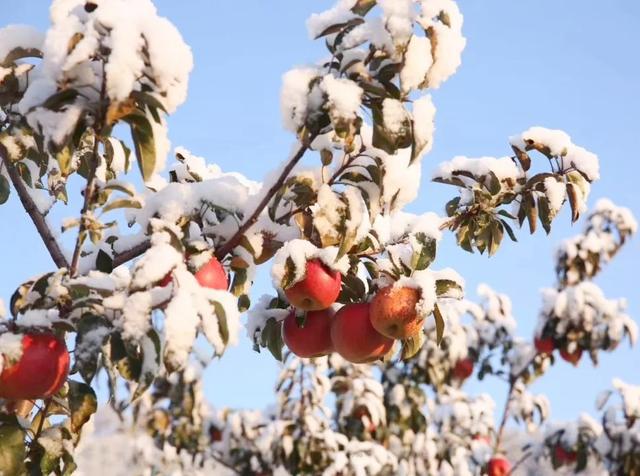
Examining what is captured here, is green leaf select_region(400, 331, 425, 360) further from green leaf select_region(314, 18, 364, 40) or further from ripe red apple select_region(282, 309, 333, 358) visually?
green leaf select_region(314, 18, 364, 40)

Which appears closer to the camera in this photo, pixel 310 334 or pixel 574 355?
pixel 310 334

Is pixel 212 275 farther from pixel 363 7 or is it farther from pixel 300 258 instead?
pixel 363 7

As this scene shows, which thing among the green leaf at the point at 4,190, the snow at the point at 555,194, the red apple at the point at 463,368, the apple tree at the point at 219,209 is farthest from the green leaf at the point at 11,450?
the red apple at the point at 463,368

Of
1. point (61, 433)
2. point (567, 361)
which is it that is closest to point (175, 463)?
point (567, 361)

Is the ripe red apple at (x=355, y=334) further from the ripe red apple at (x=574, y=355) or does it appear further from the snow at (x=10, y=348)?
the ripe red apple at (x=574, y=355)

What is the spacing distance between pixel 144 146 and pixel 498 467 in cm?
534

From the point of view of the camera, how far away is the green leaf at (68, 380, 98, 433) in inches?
75.2

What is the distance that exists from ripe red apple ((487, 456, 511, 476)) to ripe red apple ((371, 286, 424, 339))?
4673mm

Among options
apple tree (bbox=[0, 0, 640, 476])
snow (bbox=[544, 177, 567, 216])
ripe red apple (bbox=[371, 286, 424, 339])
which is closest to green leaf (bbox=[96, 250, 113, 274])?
apple tree (bbox=[0, 0, 640, 476])

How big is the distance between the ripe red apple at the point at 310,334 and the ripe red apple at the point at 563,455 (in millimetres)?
4545

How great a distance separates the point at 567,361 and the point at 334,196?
477cm

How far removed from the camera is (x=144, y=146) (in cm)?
174

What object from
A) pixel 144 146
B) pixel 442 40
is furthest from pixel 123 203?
pixel 442 40

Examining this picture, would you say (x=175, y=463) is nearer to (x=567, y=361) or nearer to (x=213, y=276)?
(x=567, y=361)
